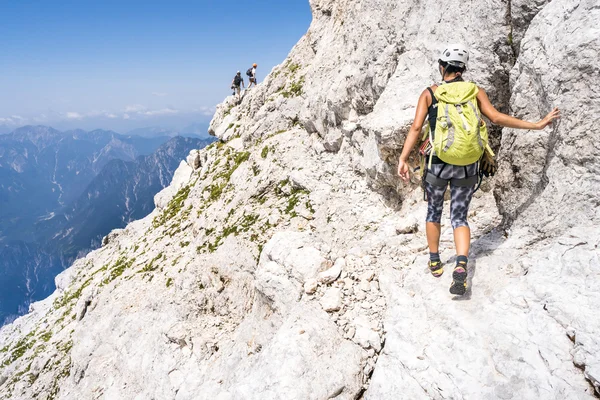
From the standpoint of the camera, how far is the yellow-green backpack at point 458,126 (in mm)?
5887

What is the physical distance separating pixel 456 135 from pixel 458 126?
16 cm

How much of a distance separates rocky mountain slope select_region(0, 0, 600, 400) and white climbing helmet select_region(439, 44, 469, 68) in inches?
83.6

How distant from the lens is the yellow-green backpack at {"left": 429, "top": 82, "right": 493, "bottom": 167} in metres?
5.89

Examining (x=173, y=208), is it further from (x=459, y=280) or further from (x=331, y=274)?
(x=459, y=280)

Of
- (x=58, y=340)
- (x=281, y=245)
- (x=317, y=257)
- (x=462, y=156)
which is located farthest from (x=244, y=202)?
(x=58, y=340)

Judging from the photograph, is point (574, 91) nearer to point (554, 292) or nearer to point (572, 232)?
point (572, 232)

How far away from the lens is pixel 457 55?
6203mm

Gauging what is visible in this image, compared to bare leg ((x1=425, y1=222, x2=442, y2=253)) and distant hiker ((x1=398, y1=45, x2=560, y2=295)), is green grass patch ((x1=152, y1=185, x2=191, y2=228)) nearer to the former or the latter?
bare leg ((x1=425, y1=222, x2=442, y2=253))

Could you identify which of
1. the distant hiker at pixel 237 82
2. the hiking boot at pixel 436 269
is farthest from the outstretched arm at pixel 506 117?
the distant hiker at pixel 237 82

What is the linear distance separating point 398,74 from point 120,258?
27087mm

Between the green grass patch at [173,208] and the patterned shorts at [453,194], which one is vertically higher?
the patterned shorts at [453,194]

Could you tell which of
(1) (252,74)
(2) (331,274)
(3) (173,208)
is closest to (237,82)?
(1) (252,74)

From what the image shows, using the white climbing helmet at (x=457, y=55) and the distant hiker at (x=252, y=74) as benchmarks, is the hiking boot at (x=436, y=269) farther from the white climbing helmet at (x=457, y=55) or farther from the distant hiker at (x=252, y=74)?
the distant hiker at (x=252, y=74)

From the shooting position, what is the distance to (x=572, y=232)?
19.7 feet
